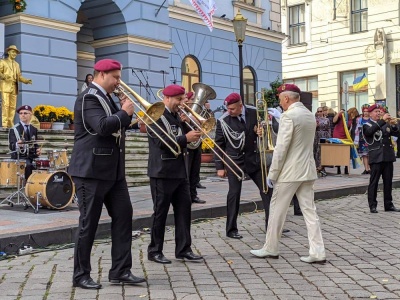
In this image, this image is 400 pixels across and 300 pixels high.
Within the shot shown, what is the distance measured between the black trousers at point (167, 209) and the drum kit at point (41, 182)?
372 cm

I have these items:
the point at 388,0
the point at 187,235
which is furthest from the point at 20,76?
the point at 388,0

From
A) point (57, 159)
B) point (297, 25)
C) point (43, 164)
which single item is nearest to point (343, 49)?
point (297, 25)

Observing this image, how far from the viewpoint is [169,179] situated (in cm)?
700

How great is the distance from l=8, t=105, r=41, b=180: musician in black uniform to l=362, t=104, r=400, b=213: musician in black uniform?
18.3 feet

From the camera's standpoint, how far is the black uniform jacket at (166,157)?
699 cm

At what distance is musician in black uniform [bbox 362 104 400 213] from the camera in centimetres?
1092

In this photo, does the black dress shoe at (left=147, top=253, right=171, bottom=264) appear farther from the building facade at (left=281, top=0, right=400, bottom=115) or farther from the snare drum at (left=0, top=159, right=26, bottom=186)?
the building facade at (left=281, top=0, right=400, bottom=115)

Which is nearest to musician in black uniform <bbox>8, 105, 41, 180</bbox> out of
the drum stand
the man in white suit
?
the drum stand

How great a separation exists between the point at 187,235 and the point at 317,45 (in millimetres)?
32096

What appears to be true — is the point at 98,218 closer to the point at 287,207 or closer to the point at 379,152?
the point at 287,207

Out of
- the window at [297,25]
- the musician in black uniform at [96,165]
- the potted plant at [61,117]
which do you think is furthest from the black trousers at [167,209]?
the window at [297,25]

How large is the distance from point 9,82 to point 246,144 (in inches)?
345

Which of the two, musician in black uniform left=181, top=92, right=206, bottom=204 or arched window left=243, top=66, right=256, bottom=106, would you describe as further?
arched window left=243, top=66, right=256, bottom=106

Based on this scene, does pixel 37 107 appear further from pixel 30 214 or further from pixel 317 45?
pixel 317 45
